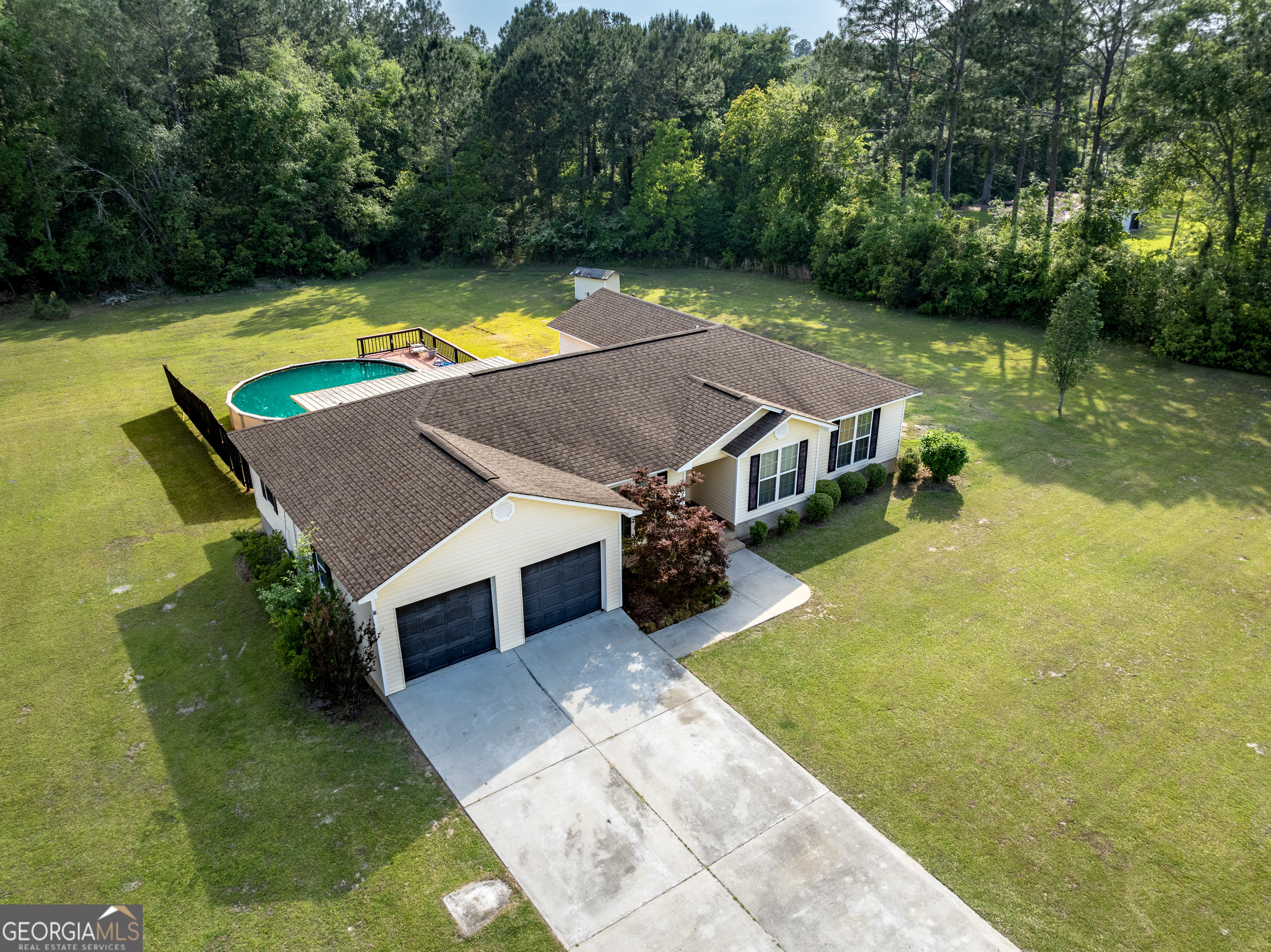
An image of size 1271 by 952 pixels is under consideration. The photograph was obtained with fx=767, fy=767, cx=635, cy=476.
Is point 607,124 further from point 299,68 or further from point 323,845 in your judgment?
point 323,845

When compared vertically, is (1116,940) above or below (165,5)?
below

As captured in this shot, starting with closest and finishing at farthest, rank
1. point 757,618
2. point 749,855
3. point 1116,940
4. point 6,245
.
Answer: point 1116,940 → point 749,855 → point 757,618 → point 6,245

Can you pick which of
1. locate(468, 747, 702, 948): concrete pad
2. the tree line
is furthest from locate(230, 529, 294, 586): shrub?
the tree line

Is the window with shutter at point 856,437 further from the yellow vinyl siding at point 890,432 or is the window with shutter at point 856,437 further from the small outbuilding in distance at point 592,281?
the small outbuilding in distance at point 592,281

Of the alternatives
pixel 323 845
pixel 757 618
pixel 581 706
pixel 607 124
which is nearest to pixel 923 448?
pixel 757 618

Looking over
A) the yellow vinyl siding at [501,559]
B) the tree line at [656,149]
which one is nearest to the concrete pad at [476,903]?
the yellow vinyl siding at [501,559]

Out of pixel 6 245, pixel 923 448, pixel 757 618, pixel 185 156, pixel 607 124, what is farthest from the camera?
pixel 607 124

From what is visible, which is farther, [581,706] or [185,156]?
[185,156]
